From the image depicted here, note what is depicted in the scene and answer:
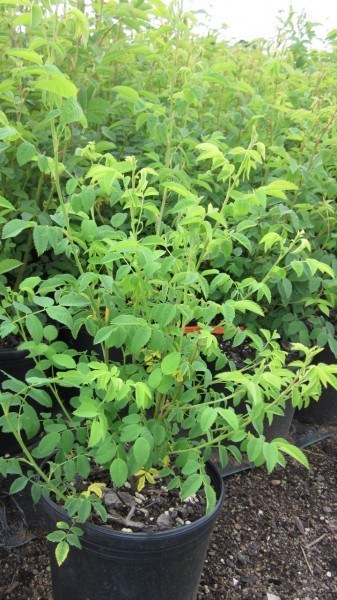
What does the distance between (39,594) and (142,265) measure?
1.18 meters

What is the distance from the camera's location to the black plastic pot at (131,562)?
137 cm

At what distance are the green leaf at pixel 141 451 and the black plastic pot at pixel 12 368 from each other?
0.89 m

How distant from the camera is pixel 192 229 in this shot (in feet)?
4.39

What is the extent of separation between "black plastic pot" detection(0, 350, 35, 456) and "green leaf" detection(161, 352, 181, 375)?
0.92m

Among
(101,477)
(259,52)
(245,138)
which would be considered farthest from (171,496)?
(259,52)

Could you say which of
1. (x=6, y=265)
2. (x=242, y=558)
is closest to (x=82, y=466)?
(x=6, y=265)

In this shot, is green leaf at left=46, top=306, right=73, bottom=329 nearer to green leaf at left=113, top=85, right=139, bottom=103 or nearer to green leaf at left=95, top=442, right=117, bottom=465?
green leaf at left=95, top=442, right=117, bottom=465

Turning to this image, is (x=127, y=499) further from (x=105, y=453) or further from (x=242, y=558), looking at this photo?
(x=242, y=558)

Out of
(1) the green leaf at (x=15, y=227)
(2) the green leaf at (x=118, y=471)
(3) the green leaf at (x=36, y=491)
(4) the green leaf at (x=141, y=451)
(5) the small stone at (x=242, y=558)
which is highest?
(1) the green leaf at (x=15, y=227)

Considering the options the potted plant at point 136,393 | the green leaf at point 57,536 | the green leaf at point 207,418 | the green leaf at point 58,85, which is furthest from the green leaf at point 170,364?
the green leaf at point 58,85

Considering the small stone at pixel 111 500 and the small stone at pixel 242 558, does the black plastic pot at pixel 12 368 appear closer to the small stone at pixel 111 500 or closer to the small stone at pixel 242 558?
the small stone at pixel 111 500

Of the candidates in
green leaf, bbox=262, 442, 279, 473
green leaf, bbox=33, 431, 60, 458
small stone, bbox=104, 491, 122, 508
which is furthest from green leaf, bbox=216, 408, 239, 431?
small stone, bbox=104, 491, 122, 508

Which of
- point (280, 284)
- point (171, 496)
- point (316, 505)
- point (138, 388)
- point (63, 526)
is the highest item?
point (138, 388)

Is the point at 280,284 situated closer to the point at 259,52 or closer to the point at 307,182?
the point at 307,182
